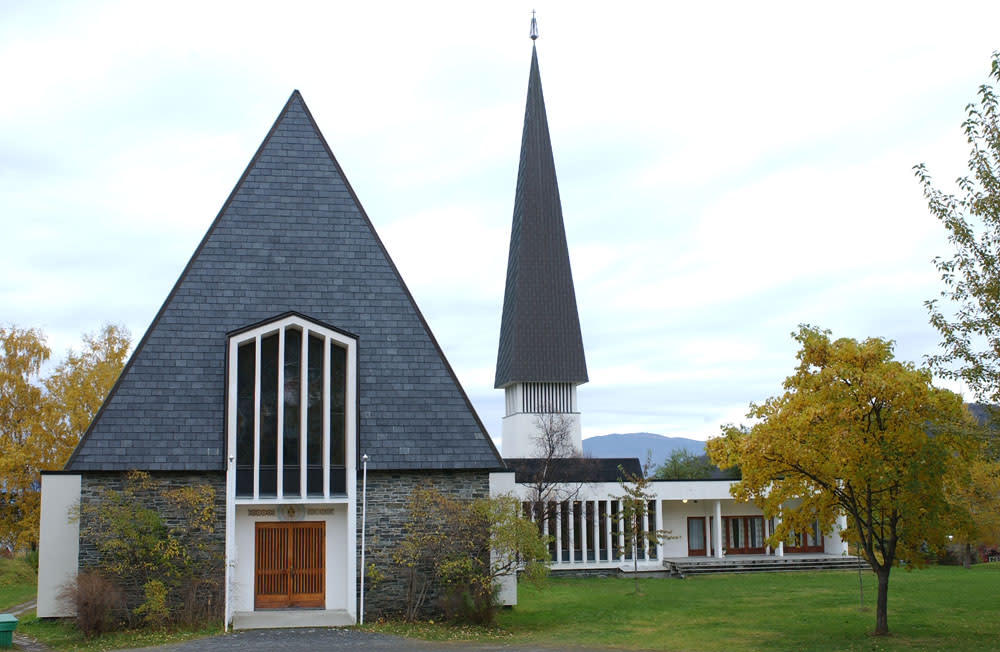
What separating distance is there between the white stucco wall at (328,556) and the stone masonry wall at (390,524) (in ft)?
1.07

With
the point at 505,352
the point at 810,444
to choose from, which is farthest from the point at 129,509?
the point at 505,352

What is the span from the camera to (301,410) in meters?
20.3

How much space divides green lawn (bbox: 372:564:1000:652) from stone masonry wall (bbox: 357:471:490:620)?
907 millimetres

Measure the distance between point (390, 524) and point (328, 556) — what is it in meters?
1.68

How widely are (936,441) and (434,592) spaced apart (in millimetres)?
10909

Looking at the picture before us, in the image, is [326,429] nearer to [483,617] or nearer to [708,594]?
[483,617]

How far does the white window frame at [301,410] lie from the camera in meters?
19.8

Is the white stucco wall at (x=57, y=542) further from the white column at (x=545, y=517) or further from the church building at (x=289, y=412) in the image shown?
the white column at (x=545, y=517)

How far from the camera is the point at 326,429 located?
20266 mm

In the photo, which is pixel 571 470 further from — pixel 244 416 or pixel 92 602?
pixel 92 602

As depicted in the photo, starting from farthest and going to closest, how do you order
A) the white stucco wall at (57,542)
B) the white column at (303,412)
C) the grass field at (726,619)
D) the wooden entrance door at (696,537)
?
the wooden entrance door at (696,537), the white column at (303,412), the white stucco wall at (57,542), the grass field at (726,619)

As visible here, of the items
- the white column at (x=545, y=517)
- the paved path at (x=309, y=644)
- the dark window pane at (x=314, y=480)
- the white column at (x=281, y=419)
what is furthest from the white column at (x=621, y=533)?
the paved path at (x=309, y=644)

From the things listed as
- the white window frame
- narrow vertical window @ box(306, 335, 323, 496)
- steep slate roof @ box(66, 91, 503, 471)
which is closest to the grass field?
the white window frame

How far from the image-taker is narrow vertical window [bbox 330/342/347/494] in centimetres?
2056
